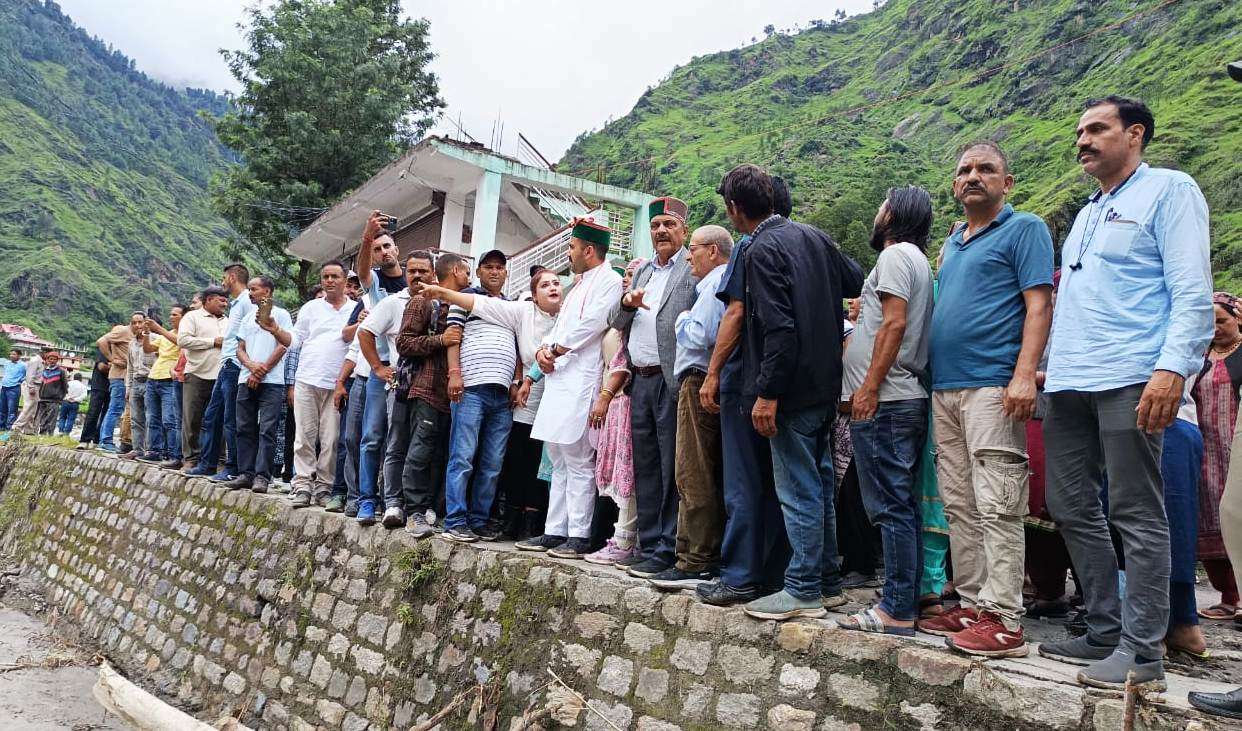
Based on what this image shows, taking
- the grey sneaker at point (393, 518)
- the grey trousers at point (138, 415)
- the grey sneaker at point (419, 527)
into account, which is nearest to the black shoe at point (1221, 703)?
the grey sneaker at point (419, 527)

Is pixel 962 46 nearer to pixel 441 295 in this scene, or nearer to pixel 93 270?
pixel 441 295

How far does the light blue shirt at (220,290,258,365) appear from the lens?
22.9 ft

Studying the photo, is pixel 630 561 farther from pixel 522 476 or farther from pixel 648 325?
pixel 522 476

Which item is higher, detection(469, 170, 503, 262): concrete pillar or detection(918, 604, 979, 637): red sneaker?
detection(469, 170, 503, 262): concrete pillar

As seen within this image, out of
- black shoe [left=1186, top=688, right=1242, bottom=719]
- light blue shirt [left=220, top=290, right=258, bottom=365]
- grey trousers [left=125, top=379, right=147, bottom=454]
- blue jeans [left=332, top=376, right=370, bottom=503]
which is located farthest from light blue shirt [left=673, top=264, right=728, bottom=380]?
grey trousers [left=125, top=379, right=147, bottom=454]

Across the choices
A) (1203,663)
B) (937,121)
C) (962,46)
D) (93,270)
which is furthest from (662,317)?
(93,270)

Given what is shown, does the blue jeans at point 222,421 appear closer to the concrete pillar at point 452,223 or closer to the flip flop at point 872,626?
the flip flop at point 872,626

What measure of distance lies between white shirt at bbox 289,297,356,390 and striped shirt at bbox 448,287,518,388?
Answer: 1583 mm

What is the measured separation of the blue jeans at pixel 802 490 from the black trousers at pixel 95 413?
11.1 m

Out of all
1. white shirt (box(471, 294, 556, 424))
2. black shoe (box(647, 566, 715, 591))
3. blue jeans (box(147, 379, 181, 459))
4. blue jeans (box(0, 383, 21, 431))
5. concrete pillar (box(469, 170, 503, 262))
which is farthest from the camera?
concrete pillar (box(469, 170, 503, 262))

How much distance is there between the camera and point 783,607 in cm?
308

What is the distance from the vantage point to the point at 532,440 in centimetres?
533

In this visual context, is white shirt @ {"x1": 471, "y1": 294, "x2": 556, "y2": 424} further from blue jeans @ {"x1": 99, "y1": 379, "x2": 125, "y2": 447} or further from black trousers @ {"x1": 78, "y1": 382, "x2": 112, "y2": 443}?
black trousers @ {"x1": 78, "y1": 382, "x2": 112, "y2": 443}

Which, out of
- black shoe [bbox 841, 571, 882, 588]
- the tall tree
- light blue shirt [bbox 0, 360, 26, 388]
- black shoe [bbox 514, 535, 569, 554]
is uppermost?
the tall tree
